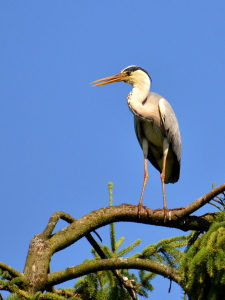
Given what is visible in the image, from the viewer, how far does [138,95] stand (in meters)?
6.88

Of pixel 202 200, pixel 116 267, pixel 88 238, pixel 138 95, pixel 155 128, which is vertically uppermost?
pixel 138 95

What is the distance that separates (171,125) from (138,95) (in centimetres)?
60

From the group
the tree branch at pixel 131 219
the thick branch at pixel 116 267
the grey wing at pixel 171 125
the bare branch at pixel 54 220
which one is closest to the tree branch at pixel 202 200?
the tree branch at pixel 131 219

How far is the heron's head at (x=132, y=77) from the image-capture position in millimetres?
7158

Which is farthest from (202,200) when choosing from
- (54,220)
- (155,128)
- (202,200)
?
(155,128)

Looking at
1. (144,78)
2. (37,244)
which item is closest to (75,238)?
(37,244)

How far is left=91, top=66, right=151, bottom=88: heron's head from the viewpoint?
716 cm

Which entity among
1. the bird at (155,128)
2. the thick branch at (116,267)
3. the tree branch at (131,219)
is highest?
the bird at (155,128)

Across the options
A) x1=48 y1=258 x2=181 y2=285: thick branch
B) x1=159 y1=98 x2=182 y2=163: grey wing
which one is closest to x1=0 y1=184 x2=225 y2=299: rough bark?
x1=48 y1=258 x2=181 y2=285: thick branch

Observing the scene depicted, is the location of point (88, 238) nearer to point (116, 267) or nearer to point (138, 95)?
point (116, 267)

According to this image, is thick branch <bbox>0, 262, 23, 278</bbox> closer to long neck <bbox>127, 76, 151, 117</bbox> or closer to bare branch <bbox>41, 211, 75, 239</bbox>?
bare branch <bbox>41, 211, 75, 239</bbox>

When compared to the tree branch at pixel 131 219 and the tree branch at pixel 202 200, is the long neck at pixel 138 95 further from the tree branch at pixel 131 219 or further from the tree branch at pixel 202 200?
the tree branch at pixel 202 200

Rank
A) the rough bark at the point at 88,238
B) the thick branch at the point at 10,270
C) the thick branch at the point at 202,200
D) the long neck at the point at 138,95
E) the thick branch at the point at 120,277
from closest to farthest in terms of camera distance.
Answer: the thick branch at the point at 10,270
the rough bark at the point at 88,238
the thick branch at the point at 202,200
the thick branch at the point at 120,277
the long neck at the point at 138,95

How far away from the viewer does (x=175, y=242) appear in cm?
486
